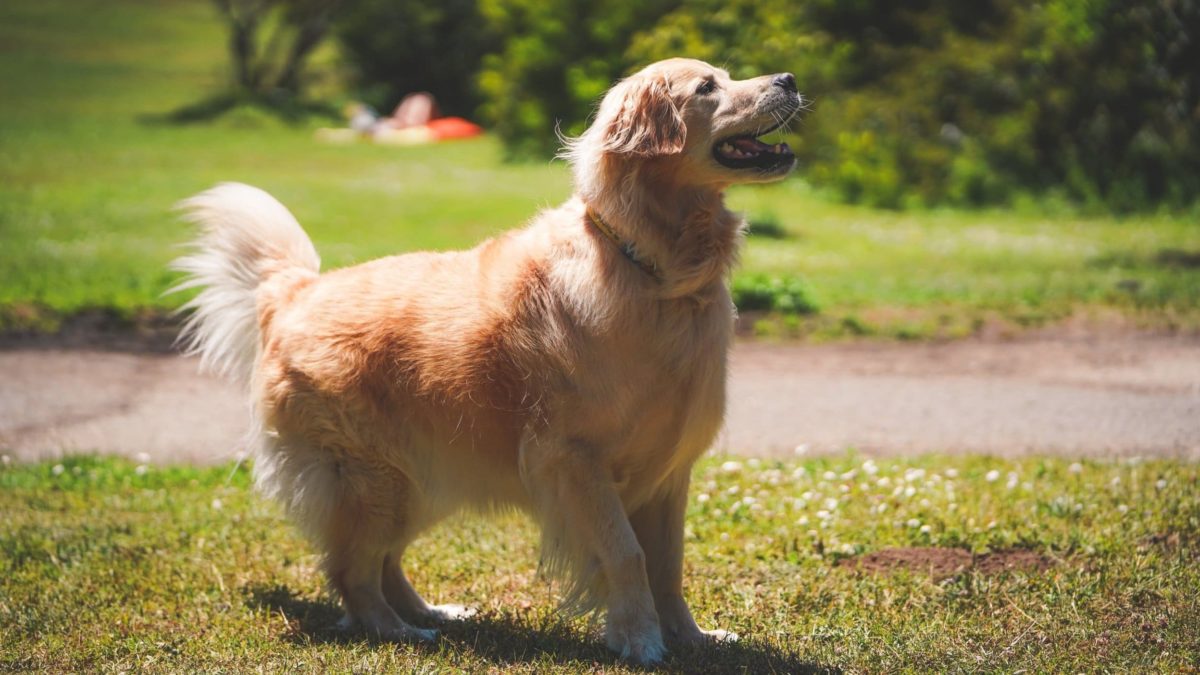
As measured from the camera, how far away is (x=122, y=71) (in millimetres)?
37188

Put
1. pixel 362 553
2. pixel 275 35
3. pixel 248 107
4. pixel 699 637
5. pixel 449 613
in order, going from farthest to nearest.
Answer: pixel 275 35, pixel 248 107, pixel 449 613, pixel 362 553, pixel 699 637

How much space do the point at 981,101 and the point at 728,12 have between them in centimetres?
436

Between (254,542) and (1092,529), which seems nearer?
(1092,529)

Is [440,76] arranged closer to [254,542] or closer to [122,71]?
[122,71]

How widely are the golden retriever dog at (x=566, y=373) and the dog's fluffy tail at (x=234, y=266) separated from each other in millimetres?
337

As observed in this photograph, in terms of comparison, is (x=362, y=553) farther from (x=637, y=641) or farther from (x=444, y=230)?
(x=444, y=230)

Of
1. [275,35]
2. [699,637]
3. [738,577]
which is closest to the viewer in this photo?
[699,637]

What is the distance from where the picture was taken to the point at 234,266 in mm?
5418

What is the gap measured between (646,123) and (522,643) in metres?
2.09

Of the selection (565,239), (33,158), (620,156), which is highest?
(620,156)

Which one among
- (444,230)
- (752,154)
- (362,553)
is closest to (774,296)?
(444,230)

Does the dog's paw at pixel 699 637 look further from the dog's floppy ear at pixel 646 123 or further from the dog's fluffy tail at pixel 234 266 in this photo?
the dog's fluffy tail at pixel 234 266

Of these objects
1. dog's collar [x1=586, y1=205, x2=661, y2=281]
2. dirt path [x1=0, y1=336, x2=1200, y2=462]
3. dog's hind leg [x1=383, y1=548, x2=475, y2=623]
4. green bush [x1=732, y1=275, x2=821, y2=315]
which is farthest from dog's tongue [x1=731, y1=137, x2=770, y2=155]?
green bush [x1=732, y1=275, x2=821, y2=315]

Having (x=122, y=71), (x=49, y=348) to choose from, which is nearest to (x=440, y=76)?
(x=122, y=71)
